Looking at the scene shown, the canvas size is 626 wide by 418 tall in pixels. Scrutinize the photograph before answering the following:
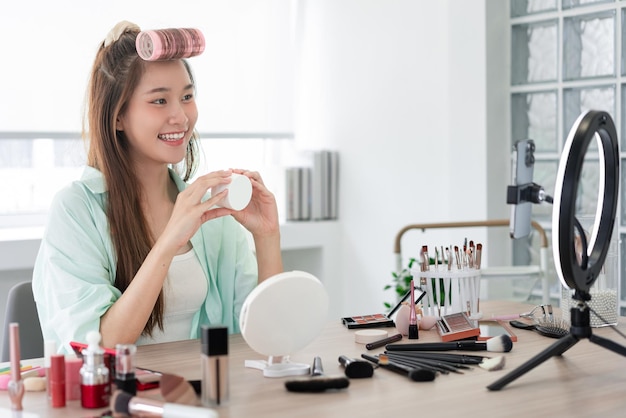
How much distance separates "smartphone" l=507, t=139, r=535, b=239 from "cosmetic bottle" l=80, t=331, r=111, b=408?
791 mm

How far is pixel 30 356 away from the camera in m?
2.05

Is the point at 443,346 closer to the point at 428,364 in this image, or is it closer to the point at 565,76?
the point at 428,364

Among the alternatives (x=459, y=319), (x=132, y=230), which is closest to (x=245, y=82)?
(x=132, y=230)

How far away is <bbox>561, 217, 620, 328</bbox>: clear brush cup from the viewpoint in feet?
6.36

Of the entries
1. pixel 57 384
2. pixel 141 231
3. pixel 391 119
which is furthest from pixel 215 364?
pixel 391 119

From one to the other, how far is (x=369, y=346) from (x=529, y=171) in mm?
458

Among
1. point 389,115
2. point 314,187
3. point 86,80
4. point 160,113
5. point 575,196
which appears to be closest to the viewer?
point 575,196

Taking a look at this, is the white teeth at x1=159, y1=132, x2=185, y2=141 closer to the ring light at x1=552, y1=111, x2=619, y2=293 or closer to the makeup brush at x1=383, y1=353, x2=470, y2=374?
the makeup brush at x1=383, y1=353, x2=470, y2=374

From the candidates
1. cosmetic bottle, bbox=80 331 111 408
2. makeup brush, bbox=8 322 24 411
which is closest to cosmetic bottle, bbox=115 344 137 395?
cosmetic bottle, bbox=80 331 111 408

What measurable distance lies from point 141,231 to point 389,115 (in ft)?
6.96

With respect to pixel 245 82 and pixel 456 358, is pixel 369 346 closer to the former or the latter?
pixel 456 358

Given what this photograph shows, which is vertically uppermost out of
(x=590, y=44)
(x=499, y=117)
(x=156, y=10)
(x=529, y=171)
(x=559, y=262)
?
(x=156, y=10)

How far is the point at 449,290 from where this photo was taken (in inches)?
76.5

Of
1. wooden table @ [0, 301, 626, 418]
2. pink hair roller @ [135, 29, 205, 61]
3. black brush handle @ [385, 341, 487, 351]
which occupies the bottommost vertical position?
wooden table @ [0, 301, 626, 418]
